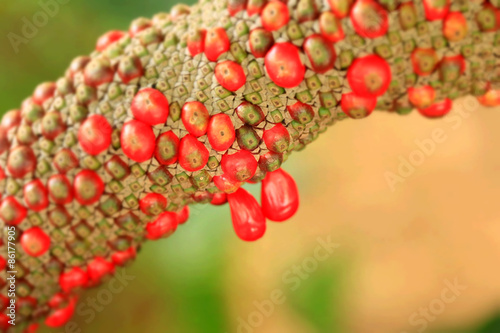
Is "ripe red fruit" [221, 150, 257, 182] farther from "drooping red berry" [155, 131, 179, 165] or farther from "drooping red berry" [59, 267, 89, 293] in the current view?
"drooping red berry" [59, 267, 89, 293]

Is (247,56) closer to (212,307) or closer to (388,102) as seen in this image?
(388,102)

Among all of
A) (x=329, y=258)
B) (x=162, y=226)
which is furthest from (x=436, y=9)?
(x=329, y=258)

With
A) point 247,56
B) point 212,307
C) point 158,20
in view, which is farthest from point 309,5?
point 212,307

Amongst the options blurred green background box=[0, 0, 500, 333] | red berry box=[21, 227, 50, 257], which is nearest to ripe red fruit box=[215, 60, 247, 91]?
red berry box=[21, 227, 50, 257]

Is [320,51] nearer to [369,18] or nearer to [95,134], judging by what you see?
[369,18]

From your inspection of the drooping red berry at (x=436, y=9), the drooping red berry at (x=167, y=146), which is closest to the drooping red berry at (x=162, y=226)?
the drooping red berry at (x=167, y=146)
